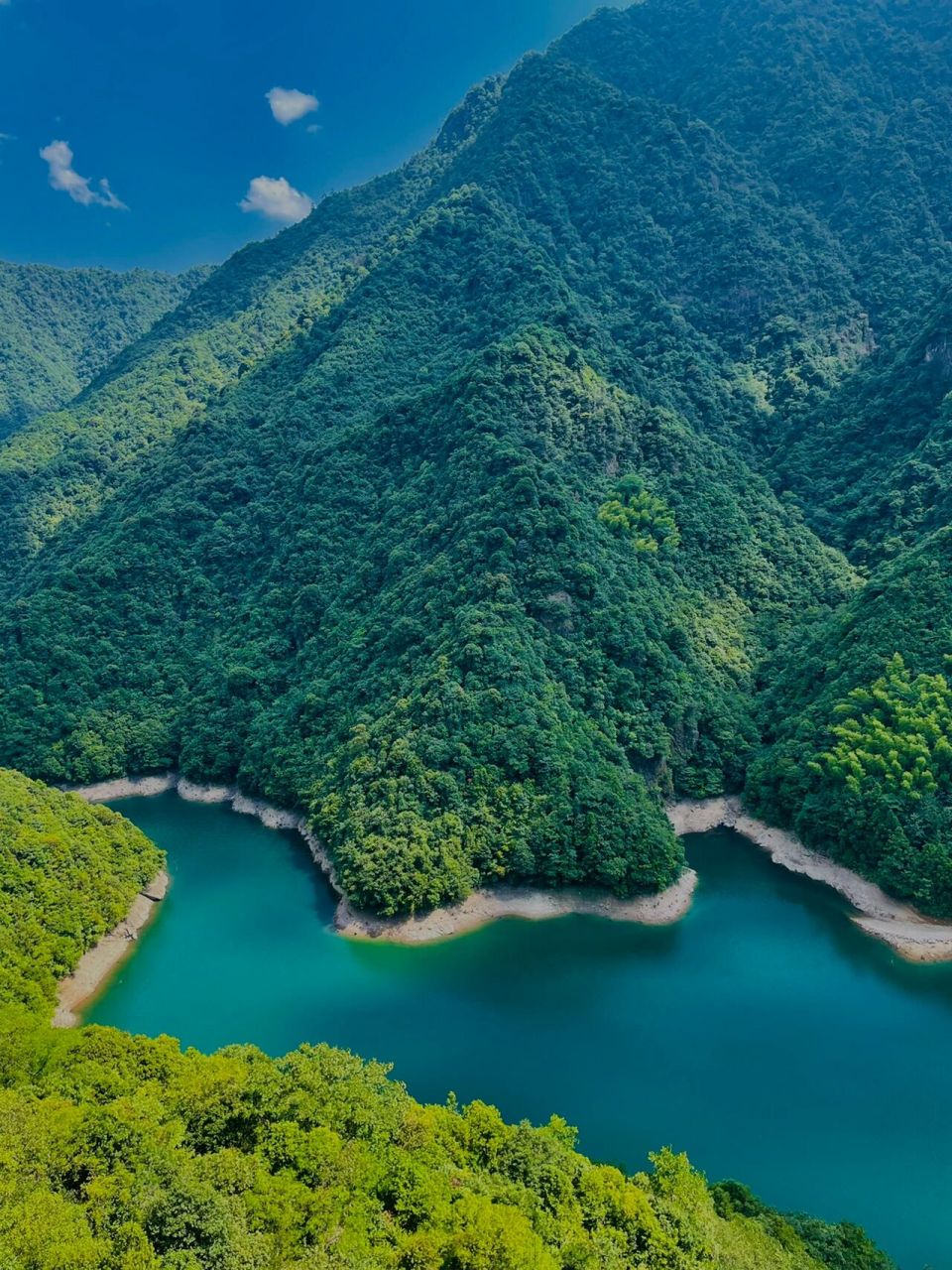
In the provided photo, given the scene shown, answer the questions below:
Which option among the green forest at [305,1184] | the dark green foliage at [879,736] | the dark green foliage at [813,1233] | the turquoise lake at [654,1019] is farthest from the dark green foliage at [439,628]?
the dark green foliage at [813,1233]

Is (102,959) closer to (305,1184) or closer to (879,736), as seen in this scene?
(305,1184)

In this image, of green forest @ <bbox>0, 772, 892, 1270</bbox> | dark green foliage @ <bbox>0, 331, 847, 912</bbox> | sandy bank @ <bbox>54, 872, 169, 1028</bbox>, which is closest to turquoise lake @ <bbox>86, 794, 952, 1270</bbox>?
sandy bank @ <bbox>54, 872, 169, 1028</bbox>

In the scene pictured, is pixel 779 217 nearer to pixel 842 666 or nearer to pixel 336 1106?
pixel 842 666

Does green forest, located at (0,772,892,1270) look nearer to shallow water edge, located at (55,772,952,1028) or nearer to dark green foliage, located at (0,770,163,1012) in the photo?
dark green foliage, located at (0,770,163,1012)

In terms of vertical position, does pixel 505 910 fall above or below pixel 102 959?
above

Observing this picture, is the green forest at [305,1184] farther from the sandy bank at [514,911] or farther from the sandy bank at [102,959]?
the sandy bank at [514,911]

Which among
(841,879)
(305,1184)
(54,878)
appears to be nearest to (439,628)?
(54,878)

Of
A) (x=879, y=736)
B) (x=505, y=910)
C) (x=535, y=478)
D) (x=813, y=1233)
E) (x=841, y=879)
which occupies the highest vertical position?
(x=535, y=478)
